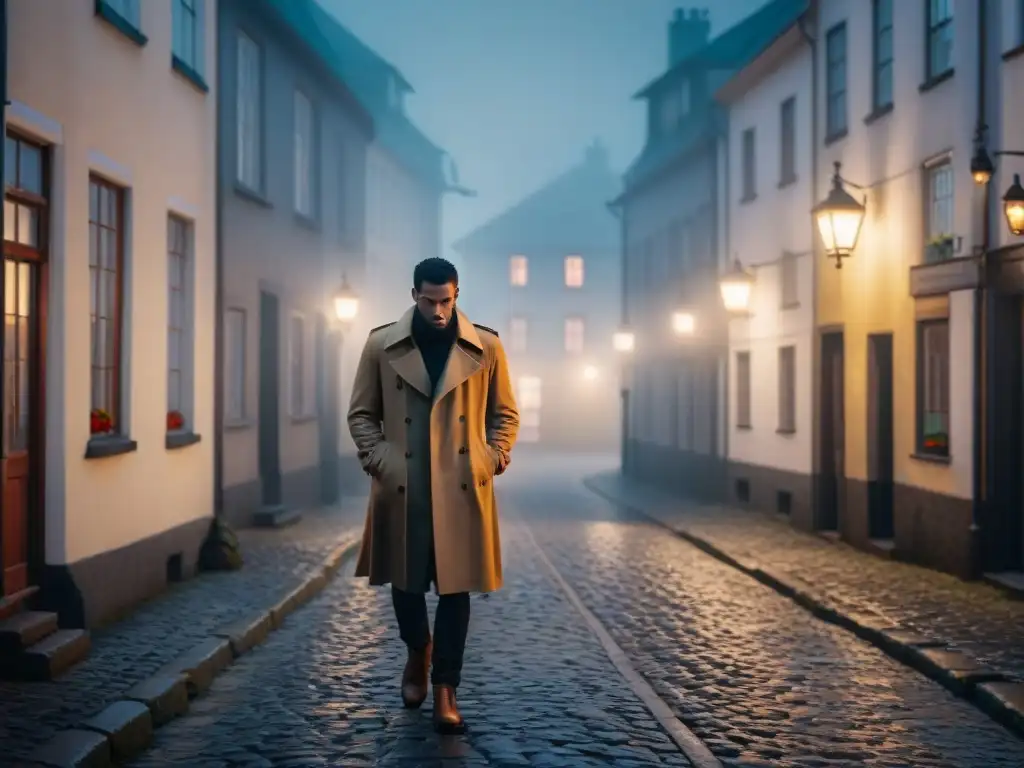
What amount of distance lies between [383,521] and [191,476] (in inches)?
294

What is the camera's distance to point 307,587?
13391 millimetres

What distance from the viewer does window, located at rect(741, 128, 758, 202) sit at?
2620 centimetres

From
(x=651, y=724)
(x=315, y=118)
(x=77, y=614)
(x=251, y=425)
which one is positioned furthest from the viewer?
(x=315, y=118)

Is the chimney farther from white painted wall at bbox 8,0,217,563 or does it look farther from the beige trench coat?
the beige trench coat

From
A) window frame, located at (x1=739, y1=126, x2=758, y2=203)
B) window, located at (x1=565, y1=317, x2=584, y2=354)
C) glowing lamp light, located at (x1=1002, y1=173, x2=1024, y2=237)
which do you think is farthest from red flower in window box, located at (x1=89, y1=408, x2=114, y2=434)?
window, located at (x1=565, y1=317, x2=584, y2=354)

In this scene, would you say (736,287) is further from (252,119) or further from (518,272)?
(518,272)

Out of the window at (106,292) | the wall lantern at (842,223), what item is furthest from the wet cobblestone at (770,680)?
the window at (106,292)

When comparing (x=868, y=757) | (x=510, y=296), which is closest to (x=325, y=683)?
(x=868, y=757)

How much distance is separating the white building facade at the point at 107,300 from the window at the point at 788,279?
33.7 ft

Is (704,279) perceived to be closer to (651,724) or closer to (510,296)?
(651,724)

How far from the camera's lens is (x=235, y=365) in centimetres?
1945

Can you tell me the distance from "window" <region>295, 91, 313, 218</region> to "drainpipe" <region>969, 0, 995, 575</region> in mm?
11838

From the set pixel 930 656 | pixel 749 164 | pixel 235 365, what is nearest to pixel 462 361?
pixel 930 656

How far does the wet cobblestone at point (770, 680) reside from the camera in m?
7.25
